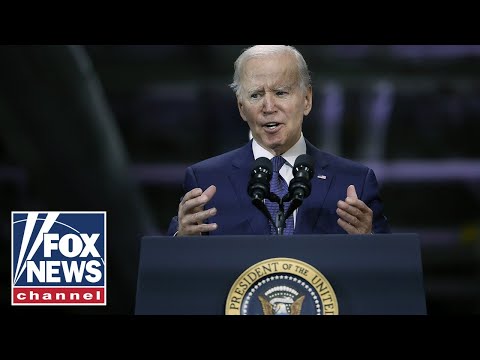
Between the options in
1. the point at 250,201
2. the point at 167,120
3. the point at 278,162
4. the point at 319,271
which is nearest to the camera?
the point at 319,271

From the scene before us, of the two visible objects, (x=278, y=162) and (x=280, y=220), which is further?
(x=278, y=162)

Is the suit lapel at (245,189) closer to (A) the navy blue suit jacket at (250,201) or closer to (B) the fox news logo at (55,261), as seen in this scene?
(A) the navy blue suit jacket at (250,201)

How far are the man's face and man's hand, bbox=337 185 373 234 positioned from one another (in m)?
0.42

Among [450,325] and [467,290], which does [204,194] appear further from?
[467,290]

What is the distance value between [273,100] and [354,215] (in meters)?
0.51

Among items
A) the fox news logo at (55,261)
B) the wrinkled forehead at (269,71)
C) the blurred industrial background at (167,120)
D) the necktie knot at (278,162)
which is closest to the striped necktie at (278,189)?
the necktie knot at (278,162)

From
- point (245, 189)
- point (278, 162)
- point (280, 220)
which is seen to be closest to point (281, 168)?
point (278, 162)

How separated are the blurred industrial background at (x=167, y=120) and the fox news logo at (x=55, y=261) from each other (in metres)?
1.77

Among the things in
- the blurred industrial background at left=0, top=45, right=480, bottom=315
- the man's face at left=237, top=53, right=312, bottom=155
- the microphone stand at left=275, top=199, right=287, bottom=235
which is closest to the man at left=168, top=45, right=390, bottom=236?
the man's face at left=237, top=53, right=312, bottom=155

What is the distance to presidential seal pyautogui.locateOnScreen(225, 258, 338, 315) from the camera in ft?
7.68

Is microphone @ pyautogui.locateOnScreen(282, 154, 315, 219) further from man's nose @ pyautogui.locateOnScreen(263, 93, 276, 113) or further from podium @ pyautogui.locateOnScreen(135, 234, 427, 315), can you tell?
man's nose @ pyautogui.locateOnScreen(263, 93, 276, 113)

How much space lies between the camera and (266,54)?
283 cm

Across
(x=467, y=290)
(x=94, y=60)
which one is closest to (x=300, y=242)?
(x=94, y=60)

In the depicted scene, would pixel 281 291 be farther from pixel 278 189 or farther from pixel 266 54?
pixel 266 54
